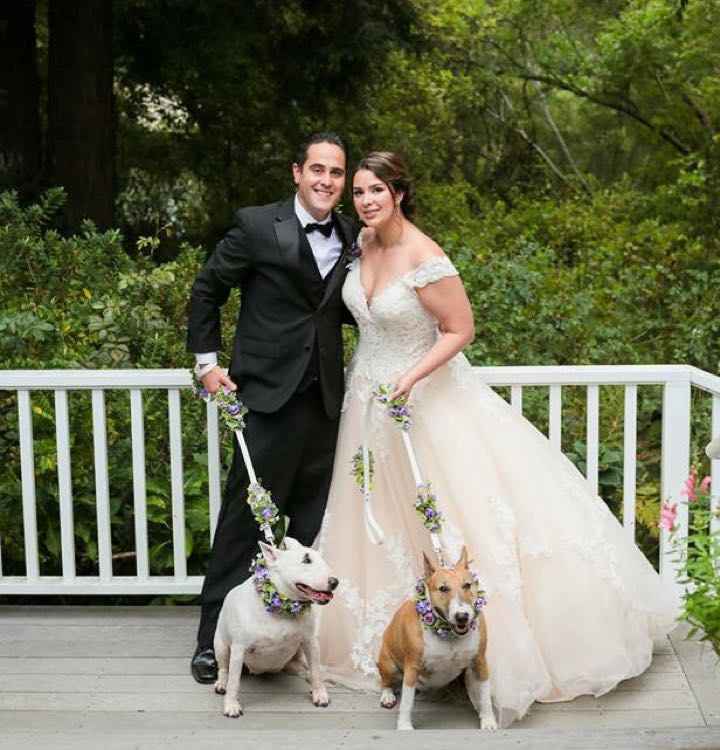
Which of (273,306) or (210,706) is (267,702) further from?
(273,306)

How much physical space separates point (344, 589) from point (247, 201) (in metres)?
9.43

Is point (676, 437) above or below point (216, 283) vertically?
below

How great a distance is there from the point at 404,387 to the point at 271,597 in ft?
2.34

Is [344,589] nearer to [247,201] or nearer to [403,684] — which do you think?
[403,684]

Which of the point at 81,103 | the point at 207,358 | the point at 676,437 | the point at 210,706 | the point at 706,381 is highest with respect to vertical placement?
the point at 81,103

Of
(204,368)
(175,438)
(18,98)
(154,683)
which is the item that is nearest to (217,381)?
(204,368)

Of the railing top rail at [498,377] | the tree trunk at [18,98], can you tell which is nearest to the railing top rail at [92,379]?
the railing top rail at [498,377]

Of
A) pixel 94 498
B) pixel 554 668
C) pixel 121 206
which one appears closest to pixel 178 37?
pixel 121 206

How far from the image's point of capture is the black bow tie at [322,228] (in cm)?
359

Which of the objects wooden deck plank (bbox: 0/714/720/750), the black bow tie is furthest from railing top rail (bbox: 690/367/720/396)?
wooden deck plank (bbox: 0/714/720/750)

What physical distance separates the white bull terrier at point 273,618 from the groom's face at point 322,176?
1010 mm

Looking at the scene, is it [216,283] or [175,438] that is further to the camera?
[175,438]

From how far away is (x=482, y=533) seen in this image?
357 centimetres

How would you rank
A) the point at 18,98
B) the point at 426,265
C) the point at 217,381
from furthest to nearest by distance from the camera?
the point at 18,98 → the point at 217,381 → the point at 426,265
